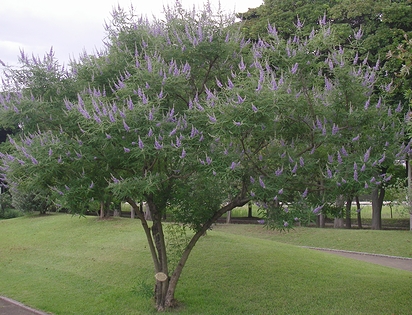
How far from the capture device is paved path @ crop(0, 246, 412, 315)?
31.7 ft

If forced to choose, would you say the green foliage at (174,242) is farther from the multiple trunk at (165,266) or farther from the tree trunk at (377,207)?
the tree trunk at (377,207)

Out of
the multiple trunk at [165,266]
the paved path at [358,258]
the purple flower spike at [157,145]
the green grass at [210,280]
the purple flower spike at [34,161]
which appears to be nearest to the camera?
the purple flower spike at [157,145]

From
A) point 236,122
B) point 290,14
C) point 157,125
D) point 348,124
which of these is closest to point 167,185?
point 157,125

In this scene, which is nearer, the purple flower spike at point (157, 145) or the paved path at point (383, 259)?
the purple flower spike at point (157, 145)

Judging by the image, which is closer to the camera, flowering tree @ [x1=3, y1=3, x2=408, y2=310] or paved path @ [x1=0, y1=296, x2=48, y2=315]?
flowering tree @ [x1=3, y1=3, x2=408, y2=310]

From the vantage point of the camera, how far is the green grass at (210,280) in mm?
9281

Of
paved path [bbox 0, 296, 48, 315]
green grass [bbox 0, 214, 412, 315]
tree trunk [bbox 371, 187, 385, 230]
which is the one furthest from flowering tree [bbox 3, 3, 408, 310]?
tree trunk [bbox 371, 187, 385, 230]

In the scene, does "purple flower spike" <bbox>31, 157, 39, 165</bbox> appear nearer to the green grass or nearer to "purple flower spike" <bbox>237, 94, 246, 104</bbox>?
"purple flower spike" <bbox>237, 94, 246, 104</bbox>

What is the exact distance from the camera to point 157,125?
22.6 ft

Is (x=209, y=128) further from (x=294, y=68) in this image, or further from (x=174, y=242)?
(x=174, y=242)

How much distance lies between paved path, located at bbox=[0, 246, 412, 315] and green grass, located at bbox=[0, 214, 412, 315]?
29 centimetres

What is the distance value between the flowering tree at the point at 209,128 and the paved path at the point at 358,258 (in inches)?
127

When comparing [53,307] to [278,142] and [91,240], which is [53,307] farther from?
[91,240]

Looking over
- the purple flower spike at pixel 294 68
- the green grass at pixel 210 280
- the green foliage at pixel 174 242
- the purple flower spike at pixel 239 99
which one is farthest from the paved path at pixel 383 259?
the purple flower spike at pixel 239 99
